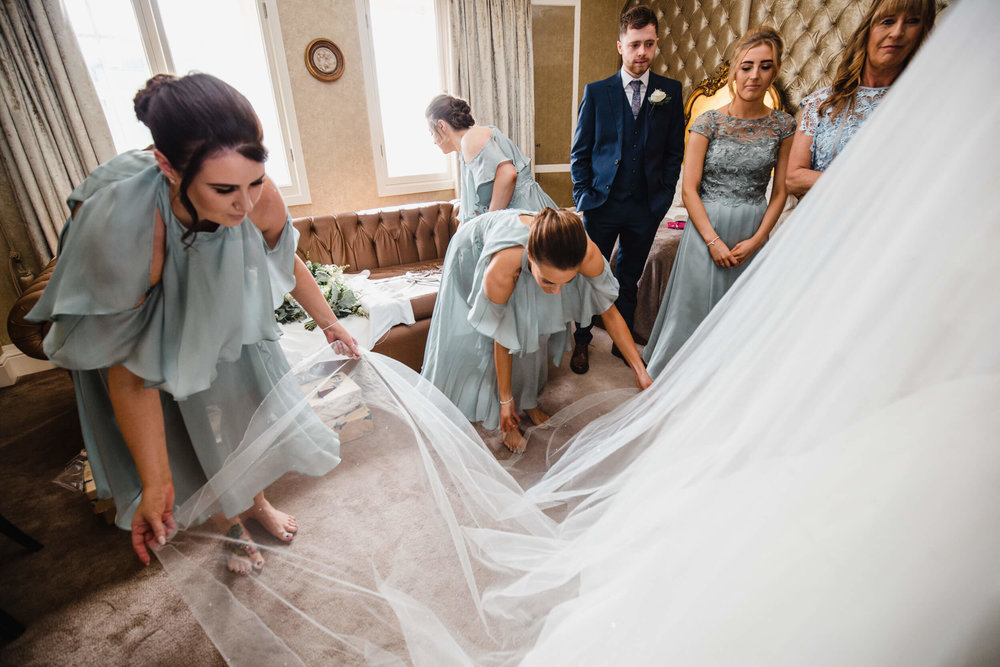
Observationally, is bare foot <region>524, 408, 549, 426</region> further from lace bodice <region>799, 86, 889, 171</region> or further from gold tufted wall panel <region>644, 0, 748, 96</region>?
gold tufted wall panel <region>644, 0, 748, 96</region>

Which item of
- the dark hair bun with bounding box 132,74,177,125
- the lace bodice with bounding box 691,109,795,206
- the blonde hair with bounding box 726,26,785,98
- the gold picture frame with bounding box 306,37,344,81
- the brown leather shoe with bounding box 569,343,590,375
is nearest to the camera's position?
the dark hair bun with bounding box 132,74,177,125

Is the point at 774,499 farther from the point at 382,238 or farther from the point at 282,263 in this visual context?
the point at 382,238

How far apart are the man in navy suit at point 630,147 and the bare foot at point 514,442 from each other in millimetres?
722

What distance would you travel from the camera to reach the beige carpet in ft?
3.84

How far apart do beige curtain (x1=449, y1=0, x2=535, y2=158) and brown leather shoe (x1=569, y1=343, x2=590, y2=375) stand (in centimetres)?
294

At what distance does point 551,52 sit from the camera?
14.9 feet

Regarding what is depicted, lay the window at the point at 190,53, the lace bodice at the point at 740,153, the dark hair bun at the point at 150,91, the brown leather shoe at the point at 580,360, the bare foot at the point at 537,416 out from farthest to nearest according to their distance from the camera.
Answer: the window at the point at 190,53 < the brown leather shoe at the point at 580,360 < the bare foot at the point at 537,416 < the lace bodice at the point at 740,153 < the dark hair bun at the point at 150,91

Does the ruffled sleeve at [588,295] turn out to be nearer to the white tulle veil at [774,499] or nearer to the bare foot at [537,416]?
the bare foot at [537,416]

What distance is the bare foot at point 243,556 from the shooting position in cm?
94

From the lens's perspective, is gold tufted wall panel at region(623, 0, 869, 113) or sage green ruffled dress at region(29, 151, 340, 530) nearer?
sage green ruffled dress at region(29, 151, 340, 530)

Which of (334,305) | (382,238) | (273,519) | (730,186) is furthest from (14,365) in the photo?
(730,186)

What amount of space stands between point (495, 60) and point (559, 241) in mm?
3777

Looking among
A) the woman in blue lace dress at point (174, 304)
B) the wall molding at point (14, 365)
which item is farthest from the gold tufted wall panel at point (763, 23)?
the wall molding at point (14, 365)

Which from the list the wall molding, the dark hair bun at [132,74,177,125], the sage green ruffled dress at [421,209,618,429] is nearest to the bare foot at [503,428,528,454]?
the sage green ruffled dress at [421,209,618,429]
